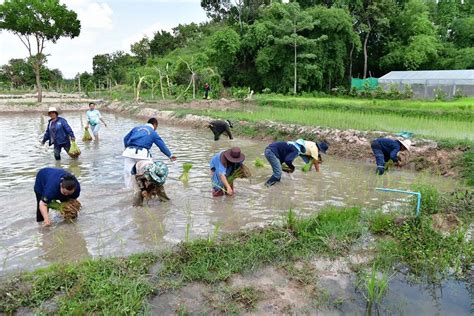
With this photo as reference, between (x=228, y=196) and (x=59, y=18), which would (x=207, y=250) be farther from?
(x=59, y=18)

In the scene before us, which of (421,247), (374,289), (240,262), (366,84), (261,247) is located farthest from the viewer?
(366,84)

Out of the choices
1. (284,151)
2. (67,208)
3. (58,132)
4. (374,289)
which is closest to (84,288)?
(67,208)

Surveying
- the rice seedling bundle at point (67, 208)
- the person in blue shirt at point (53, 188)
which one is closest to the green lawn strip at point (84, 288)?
the person in blue shirt at point (53, 188)

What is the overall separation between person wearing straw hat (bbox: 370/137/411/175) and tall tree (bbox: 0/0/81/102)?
25757 mm

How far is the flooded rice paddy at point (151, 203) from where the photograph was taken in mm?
5031

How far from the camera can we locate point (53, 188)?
516 cm

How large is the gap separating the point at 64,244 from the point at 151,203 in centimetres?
185

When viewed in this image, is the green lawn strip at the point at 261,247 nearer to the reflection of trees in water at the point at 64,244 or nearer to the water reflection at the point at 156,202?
the water reflection at the point at 156,202

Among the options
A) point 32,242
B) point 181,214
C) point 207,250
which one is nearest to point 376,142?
point 181,214

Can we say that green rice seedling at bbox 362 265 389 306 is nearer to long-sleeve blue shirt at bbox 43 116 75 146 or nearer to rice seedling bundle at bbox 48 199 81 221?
rice seedling bundle at bbox 48 199 81 221

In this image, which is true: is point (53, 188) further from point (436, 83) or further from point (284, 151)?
point (436, 83)

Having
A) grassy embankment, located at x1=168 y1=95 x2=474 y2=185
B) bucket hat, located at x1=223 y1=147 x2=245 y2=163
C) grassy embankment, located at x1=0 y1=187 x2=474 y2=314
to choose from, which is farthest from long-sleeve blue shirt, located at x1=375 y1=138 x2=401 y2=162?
bucket hat, located at x1=223 y1=147 x2=245 y2=163

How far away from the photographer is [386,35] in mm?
36062

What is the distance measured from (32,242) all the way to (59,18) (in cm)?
2757
